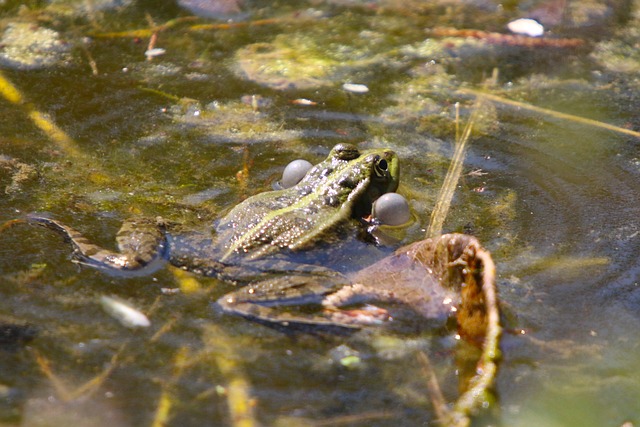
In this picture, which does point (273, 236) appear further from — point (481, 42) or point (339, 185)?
point (481, 42)

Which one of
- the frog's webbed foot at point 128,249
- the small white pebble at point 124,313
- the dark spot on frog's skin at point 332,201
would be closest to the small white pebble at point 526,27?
the dark spot on frog's skin at point 332,201

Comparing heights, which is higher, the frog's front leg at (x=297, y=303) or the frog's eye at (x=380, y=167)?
the frog's eye at (x=380, y=167)

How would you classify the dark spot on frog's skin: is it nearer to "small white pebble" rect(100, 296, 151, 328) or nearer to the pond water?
the pond water

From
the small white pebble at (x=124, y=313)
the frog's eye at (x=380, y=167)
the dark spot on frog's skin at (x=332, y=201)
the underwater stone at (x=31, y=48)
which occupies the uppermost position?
the underwater stone at (x=31, y=48)

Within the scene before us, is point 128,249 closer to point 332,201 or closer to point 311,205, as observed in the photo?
point 311,205

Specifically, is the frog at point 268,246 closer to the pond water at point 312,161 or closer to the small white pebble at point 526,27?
the pond water at point 312,161

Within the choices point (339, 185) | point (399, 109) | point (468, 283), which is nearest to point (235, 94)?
point (399, 109)
